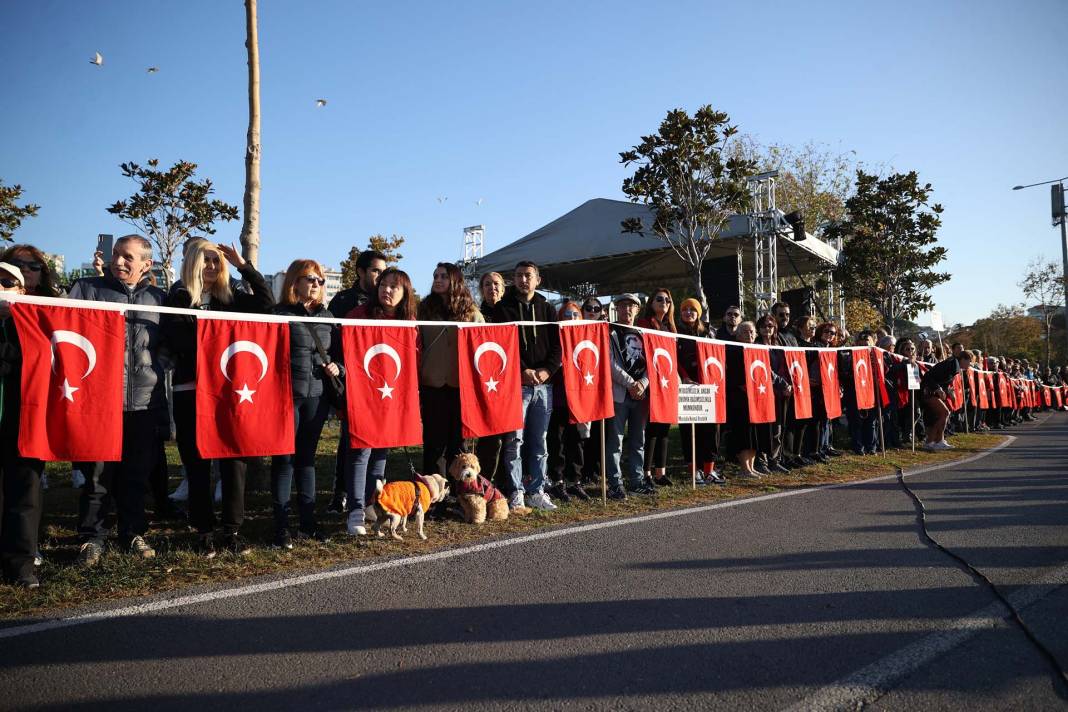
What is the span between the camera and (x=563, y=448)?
745cm

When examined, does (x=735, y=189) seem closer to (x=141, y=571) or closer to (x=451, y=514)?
(x=451, y=514)

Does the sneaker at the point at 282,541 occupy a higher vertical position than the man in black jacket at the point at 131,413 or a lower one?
lower

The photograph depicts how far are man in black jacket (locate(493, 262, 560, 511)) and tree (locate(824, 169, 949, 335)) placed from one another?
1829 centimetres

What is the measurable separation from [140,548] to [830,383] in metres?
9.53

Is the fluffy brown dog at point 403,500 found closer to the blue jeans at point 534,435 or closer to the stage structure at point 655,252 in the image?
the blue jeans at point 534,435

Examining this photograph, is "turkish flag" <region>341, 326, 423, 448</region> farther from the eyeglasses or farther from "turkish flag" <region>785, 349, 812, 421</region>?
"turkish flag" <region>785, 349, 812, 421</region>

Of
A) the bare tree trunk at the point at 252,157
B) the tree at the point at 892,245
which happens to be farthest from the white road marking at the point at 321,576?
the tree at the point at 892,245

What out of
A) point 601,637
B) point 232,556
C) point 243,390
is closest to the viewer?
point 601,637

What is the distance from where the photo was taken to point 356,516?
523 centimetres

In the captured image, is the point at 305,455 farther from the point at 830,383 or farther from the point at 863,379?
the point at 863,379

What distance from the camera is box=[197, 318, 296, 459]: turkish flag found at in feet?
15.2

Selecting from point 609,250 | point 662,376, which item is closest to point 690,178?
point 609,250

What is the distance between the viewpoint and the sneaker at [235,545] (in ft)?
15.2

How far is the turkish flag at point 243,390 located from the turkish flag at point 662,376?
400 centimetres
